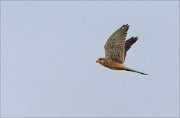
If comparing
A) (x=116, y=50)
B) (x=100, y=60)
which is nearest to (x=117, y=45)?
(x=116, y=50)

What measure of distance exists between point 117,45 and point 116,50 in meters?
0.25

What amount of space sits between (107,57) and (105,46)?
0.41m

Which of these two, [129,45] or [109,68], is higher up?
[129,45]

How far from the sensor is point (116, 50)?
14.7 metres

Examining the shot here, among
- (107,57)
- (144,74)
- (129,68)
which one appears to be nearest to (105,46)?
(107,57)

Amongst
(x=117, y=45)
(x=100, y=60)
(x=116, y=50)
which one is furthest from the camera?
(x=100, y=60)

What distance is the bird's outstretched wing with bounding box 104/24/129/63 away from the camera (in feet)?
46.7

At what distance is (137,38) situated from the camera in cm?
1744

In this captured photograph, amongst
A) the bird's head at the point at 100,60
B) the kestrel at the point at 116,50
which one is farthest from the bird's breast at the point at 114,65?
the bird's head at the point at 100,60

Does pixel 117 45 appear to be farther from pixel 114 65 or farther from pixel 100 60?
pixel 100 60

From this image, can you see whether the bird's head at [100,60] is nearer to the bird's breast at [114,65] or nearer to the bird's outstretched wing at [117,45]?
the bird's breast at [114,65]

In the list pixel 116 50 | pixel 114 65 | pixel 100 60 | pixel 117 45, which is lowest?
pixel 114 65

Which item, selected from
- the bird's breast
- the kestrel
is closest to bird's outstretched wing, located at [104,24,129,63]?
the kestrel

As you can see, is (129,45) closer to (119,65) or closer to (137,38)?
(137,38)
